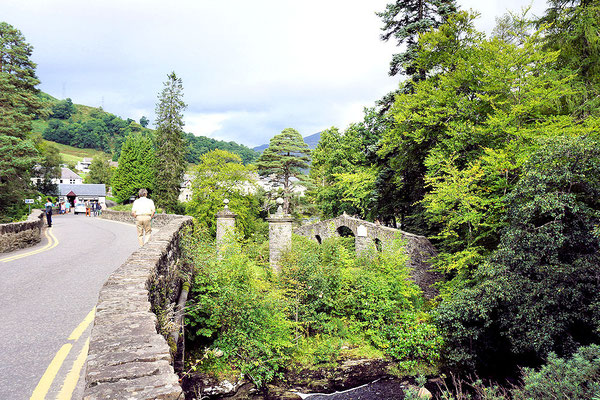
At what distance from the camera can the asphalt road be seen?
3736 millimetres

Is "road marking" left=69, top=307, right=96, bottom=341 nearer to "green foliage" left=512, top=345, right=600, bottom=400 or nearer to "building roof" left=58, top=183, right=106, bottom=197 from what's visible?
"green foliage" left=512, top=345, right=600, bottom=400

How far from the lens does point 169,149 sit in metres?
38.4

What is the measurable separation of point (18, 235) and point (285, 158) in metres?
30.1

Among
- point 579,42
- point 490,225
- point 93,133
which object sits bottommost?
point 490,225

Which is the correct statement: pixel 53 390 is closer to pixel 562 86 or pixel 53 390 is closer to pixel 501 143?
pixel 501 143

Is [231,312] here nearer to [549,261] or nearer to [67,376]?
[67,376]

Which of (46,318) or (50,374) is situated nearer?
(50,374)

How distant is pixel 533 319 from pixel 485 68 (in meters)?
9.44

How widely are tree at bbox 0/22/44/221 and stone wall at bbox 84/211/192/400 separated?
2508cm

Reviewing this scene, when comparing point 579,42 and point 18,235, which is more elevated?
point 579,42

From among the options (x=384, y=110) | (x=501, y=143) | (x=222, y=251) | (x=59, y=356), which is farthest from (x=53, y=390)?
(x=384, y=110)

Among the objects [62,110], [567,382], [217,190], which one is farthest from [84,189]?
[62,110]

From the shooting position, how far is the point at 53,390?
11.7ft

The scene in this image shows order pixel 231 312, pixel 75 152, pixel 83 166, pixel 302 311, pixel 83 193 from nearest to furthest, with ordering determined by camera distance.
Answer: pixel 231 312
pixel 302 311
pixel 83 193
pixel 83 166
pixel 75 152
